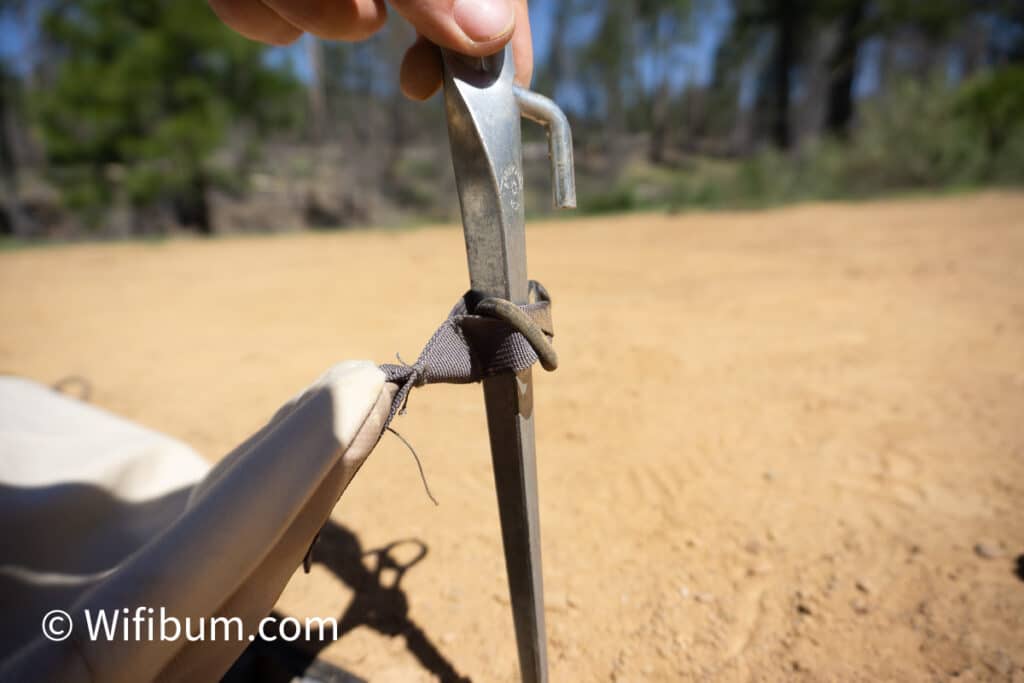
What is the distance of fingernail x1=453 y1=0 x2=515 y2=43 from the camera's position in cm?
59

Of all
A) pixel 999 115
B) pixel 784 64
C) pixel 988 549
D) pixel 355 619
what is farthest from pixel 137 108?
pixel 999 115

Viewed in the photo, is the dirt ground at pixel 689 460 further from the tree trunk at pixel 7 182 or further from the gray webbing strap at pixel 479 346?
the tree trunk at pixel 7 182

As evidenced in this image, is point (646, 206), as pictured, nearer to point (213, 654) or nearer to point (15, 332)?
point (15, 332)

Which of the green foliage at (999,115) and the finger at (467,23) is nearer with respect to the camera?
the finger at (467,23)

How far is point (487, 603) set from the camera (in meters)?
1.15

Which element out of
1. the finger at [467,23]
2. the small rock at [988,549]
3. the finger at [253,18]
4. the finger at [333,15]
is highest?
the finger at [253,18]

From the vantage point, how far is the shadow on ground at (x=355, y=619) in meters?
1.02

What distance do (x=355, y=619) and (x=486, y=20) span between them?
1.06 metres

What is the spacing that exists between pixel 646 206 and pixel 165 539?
9386mm

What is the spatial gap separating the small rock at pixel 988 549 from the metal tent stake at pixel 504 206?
3.26 ft

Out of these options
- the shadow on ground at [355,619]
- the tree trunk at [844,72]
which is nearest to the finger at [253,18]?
the shadow on ground at [355,619]

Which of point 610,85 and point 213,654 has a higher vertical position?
point 610,85

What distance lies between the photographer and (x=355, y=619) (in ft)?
3.74

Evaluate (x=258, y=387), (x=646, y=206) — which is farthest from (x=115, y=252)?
(x=646, y=206)
